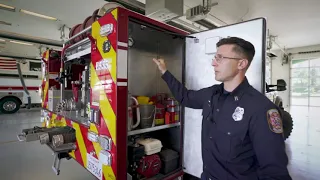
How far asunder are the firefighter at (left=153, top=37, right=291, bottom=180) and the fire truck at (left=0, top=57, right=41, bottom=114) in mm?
9622

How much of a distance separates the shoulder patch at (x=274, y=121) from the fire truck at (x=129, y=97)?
0.44 m

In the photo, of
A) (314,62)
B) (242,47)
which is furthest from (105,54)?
(314,62)

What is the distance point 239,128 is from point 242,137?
5 centimetres

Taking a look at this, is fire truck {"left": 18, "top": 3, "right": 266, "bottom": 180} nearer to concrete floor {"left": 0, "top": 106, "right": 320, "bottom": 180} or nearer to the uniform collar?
the uniform collar

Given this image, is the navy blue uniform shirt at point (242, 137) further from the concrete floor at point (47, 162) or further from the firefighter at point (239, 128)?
A: the concrete floor at point (47, 162)

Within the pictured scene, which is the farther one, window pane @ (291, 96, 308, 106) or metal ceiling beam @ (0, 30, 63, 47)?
window pane @ (291, 96, 308, 106)

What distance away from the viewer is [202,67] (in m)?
1.74

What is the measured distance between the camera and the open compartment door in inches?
54.5

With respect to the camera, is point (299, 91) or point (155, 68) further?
point (299, 91)

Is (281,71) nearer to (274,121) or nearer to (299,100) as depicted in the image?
(299,100)

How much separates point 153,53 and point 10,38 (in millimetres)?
9246

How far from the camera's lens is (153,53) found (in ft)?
7.91

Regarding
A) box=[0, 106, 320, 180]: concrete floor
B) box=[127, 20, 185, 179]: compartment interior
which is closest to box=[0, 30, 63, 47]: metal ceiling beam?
box=[0, 106, 320, 180]: concrete floor

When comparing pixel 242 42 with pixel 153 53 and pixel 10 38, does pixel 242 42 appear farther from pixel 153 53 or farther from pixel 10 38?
pixel 10 38
